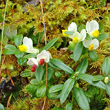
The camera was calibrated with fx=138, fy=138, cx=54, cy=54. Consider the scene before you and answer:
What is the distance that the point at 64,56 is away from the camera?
4.43 ft

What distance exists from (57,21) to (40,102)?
856 millimetres

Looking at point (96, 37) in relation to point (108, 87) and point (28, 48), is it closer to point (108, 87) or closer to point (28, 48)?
point (108, 87)

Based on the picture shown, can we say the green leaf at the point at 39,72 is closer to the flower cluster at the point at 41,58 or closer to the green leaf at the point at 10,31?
the flower cluster at the point at 41,58

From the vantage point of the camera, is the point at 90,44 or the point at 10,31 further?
the point at 10,31

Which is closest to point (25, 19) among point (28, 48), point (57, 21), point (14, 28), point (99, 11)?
point (14, 28)

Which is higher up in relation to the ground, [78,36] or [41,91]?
[78,36]

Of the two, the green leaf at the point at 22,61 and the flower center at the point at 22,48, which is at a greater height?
the flower center at the point at 22,48

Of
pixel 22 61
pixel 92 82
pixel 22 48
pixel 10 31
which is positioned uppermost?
pixel 10 31

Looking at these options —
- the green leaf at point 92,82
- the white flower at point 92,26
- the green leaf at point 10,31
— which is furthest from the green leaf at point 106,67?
the green leaf at point 10,31

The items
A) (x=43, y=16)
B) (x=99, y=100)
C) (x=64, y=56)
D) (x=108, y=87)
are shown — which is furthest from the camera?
(x=43, y=16)

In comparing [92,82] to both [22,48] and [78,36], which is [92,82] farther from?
[22,48]

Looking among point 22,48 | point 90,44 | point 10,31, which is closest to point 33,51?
point 22,48

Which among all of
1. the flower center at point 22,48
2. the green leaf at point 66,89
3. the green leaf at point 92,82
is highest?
the flower center at point 22,48

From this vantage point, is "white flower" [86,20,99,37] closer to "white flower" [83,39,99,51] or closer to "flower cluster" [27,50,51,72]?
"white flower" [83,39,99,51]
